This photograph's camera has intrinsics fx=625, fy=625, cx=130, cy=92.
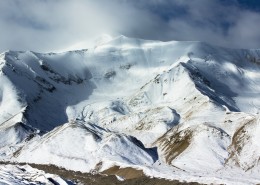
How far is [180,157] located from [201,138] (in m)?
12.6

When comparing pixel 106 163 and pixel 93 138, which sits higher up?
pixel 93 138

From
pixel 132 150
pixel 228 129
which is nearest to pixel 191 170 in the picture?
pixel 132 150

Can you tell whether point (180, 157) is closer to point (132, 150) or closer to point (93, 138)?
point (132, 150)

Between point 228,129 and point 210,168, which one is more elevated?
point 228,129

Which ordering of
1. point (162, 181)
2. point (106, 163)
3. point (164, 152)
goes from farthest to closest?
point (164, 152)
point (106, 163)
point (162, 181)

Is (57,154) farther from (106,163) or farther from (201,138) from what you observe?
(201,138)

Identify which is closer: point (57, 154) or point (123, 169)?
point (123, 169)

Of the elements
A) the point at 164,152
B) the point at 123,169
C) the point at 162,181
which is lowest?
the point at 162,181

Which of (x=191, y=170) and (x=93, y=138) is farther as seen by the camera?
(x=93, y=138)

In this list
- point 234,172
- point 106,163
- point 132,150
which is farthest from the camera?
point 132,150

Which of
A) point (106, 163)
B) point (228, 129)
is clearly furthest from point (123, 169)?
point (228, 129)

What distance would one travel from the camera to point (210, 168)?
532 feet

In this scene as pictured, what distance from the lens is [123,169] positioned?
157500 millimetres

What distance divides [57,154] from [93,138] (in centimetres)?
1314
